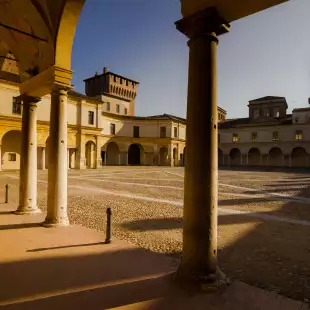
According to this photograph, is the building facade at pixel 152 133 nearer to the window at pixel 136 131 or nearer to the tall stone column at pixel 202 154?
the window at pixel 136 131

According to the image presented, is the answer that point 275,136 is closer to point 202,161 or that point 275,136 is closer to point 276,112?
point 276,112

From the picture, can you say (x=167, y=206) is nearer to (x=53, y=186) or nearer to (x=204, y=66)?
(x=53, y=186)

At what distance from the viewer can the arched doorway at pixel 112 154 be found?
44250 mm

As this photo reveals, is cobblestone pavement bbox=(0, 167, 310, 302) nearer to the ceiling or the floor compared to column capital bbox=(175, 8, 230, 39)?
nearer to the floor

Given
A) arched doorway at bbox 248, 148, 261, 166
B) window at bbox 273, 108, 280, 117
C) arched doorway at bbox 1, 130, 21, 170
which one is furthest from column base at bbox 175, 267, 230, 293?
window at bbox 273, 108, 280, 117

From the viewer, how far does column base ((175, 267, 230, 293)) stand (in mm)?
3352

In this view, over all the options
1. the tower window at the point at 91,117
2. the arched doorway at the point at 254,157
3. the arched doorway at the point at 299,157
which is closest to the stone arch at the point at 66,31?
the tower window at the point at 91,117

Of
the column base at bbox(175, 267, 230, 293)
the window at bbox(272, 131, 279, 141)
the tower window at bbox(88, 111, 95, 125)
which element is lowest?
the column base at bbox(175, 267, 230, 293)

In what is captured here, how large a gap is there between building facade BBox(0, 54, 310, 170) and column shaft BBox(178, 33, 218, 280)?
31.2 meters

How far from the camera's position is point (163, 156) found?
48594mm

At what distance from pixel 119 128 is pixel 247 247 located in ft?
127

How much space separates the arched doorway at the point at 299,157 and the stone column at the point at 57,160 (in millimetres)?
47277

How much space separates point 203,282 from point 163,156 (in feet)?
148

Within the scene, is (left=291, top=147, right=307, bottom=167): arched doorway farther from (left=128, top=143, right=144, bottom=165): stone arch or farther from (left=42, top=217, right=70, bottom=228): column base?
(left=42, top=217, right=70, bottom=228): column base
